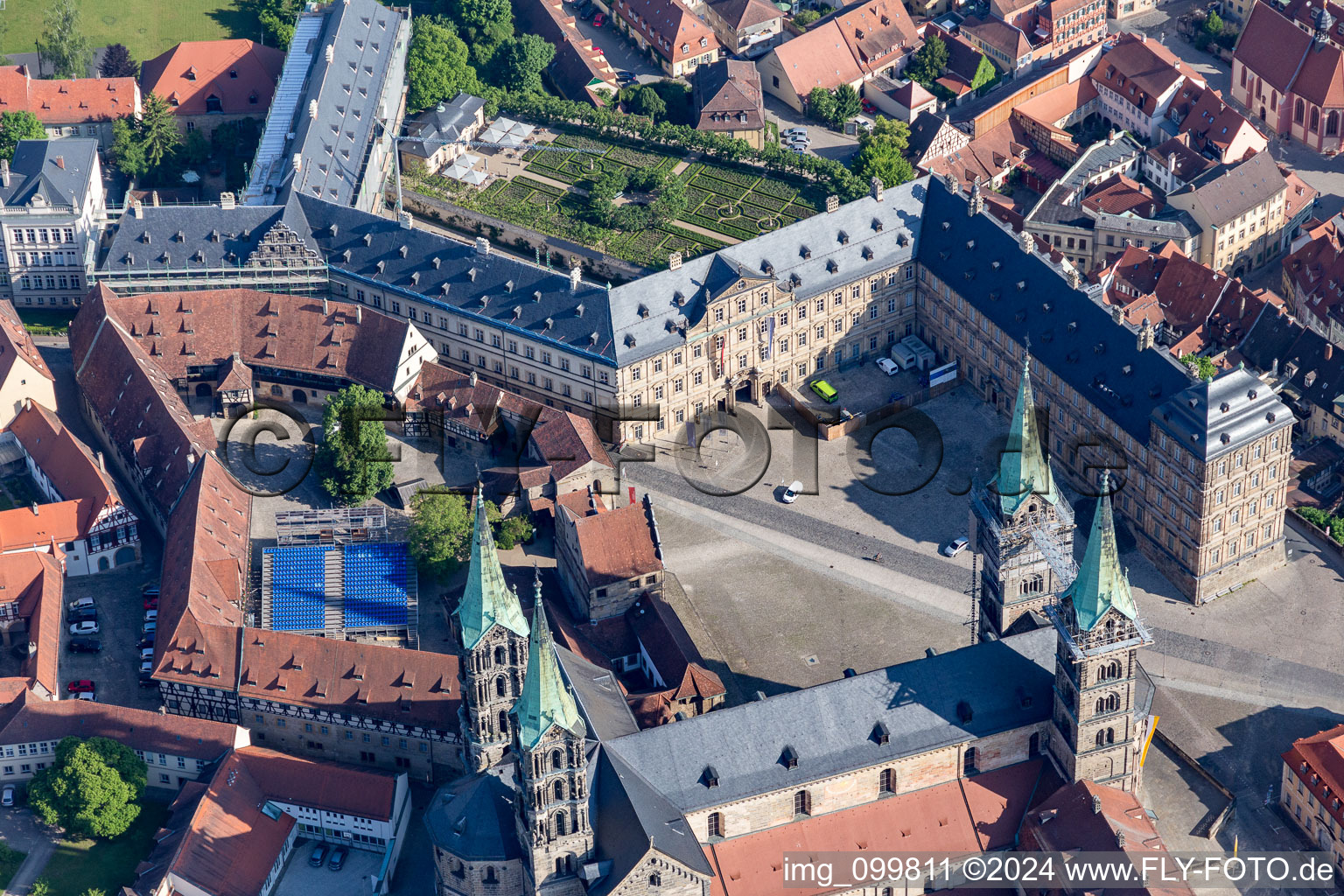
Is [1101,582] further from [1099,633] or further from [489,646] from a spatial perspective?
[489,646]

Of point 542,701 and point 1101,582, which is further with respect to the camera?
point 1101,582

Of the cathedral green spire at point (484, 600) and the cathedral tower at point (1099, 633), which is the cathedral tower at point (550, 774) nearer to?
the cathedral green spire at point (484, 600)

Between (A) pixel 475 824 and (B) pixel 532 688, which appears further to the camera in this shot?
(A) pixel 475 824

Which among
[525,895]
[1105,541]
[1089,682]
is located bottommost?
[525,895]

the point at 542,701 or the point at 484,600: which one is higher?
the point at 484,600

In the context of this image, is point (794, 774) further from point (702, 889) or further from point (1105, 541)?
point (1105, 541)

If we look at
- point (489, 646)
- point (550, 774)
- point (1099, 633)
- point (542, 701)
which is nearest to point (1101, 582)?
point (1099, 633)

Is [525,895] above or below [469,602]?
below

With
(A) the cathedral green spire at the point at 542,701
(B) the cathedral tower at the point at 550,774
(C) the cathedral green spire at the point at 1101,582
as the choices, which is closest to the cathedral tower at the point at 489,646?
(B) the cathedral tower at the point at 550,774

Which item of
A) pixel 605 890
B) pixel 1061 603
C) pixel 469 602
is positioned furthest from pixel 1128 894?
pixel 469 602
